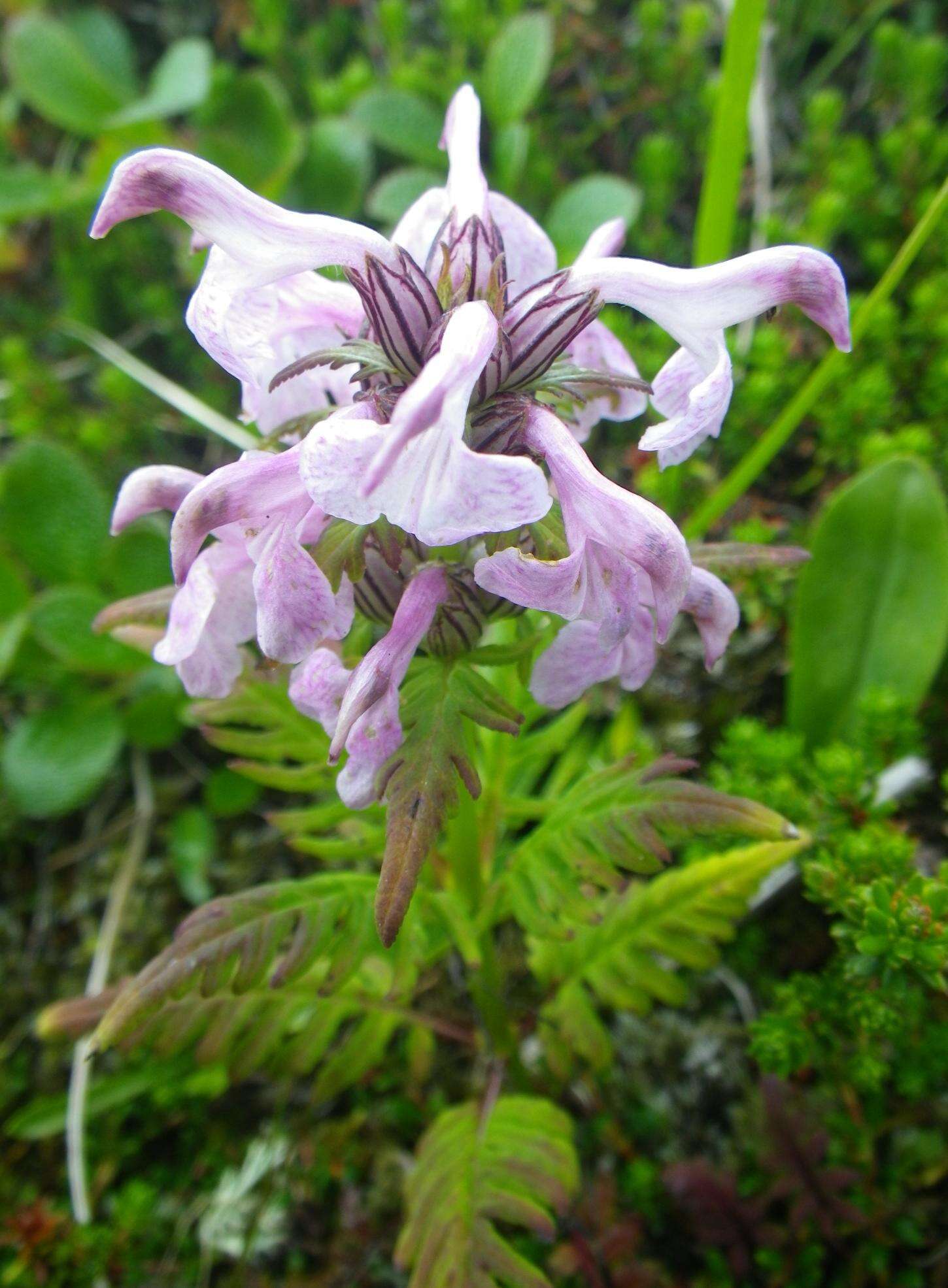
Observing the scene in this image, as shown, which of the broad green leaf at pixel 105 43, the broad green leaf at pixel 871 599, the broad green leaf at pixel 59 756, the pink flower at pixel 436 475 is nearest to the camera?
the pink flower at pixel 436 475

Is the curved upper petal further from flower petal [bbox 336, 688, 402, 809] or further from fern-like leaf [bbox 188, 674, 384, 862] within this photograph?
fern-like leaf [bbox 188, 674, 384, 862]

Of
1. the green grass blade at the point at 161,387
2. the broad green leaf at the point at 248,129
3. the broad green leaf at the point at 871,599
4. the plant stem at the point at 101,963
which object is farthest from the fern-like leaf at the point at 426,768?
the broad green leaf at the point at 248,129

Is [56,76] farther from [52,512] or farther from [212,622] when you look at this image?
[212,622]

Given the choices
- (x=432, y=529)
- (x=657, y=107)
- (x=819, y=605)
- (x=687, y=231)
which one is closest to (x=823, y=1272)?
(x=819, y=605)

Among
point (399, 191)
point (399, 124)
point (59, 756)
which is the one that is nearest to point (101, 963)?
point (59, 756)

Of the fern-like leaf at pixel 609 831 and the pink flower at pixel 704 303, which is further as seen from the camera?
the fern-like leaf at pixel 609 831

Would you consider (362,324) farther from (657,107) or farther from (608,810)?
(657,107)

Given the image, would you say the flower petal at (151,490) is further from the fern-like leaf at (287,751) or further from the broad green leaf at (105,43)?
the broad green leaf at (105,43)

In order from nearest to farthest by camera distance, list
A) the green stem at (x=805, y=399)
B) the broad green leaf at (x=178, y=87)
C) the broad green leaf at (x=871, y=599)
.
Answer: the green stem at (x=805, y=399) → the broad green leaf at (x=871, y=599) → the broad green leaf at (x=178, y=87)
